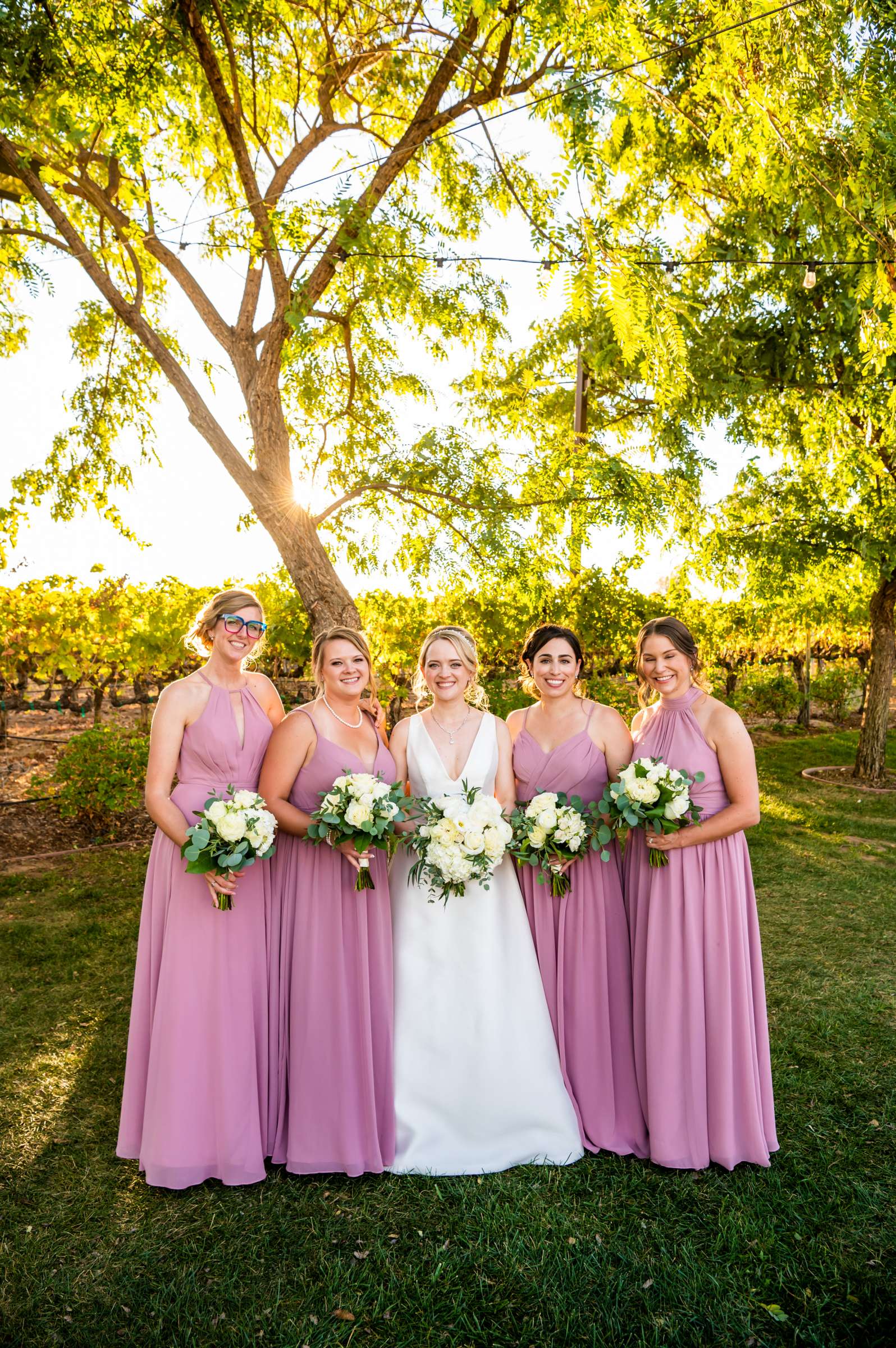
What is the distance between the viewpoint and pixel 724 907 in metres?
3.86

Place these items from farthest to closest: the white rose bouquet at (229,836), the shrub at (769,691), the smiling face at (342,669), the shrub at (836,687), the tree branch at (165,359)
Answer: the shrub at (836,687) < the shrub at (769,691) < the tree branch at (165,359) < the smiling face at (342,669) < the white rose bouquet at (229,836)

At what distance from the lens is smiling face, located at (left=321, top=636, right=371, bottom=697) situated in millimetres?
4035

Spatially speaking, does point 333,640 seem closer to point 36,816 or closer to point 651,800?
point 651,800

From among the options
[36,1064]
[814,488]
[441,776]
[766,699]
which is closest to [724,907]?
[441,776]

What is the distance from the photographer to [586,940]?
4.09 metres

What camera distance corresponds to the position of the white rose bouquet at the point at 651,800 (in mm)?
3684

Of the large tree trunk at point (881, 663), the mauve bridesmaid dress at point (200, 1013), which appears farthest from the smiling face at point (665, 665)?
the large tree trunk at point (881, 663)

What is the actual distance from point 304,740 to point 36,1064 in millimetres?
2868

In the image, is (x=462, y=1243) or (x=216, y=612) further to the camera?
(x=216, y=612)

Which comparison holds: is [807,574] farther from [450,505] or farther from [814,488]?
[450,505]

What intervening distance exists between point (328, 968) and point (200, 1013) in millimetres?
589

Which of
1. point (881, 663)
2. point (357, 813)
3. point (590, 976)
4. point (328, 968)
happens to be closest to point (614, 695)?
point (881, 663)

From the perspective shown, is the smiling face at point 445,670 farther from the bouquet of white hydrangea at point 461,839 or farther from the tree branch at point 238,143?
the tree branch at point 238,143

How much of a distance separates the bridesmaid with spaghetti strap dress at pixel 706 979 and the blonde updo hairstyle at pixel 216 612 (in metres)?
2.03
